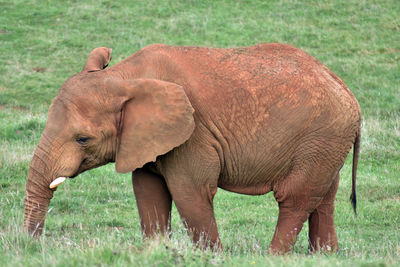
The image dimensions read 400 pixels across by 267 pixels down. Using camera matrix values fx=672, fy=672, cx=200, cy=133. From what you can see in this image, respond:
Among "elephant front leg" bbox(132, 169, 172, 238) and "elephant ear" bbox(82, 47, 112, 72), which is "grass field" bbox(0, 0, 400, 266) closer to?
"elephant front leg" bbox(132, 169, 172, 238)

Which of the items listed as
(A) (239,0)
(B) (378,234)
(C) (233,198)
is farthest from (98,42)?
(B) (378,234)

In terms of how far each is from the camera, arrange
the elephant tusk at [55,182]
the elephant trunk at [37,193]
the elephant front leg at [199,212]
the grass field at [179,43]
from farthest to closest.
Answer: the elephant front leg at [199,212] < the elephant trunk at [37,193] < the elephant tusk at [55,182] < the grass field at [179,43]

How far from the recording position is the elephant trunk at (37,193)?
6.70 meters

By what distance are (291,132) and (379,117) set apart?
34.0ft

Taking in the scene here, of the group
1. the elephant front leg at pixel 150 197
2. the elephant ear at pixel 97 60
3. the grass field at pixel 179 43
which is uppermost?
the elephant ear at pixel 97 60

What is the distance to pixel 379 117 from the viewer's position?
55.2ft

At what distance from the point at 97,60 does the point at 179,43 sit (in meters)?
16.1

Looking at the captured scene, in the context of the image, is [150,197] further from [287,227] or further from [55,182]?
[287,227]

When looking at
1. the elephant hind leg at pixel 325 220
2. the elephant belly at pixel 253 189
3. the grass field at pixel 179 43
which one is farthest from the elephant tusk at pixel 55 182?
the elephant hind leg at pixel 325 220

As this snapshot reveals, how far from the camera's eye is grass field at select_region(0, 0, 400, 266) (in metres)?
6.26

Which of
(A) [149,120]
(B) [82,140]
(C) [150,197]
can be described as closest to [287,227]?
(C) [150,197]

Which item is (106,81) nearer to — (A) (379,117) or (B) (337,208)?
(B) (337,208)

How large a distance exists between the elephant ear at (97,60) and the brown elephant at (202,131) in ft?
0.08

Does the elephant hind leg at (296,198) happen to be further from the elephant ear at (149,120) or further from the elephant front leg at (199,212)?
the elephant ear at (149,120)
